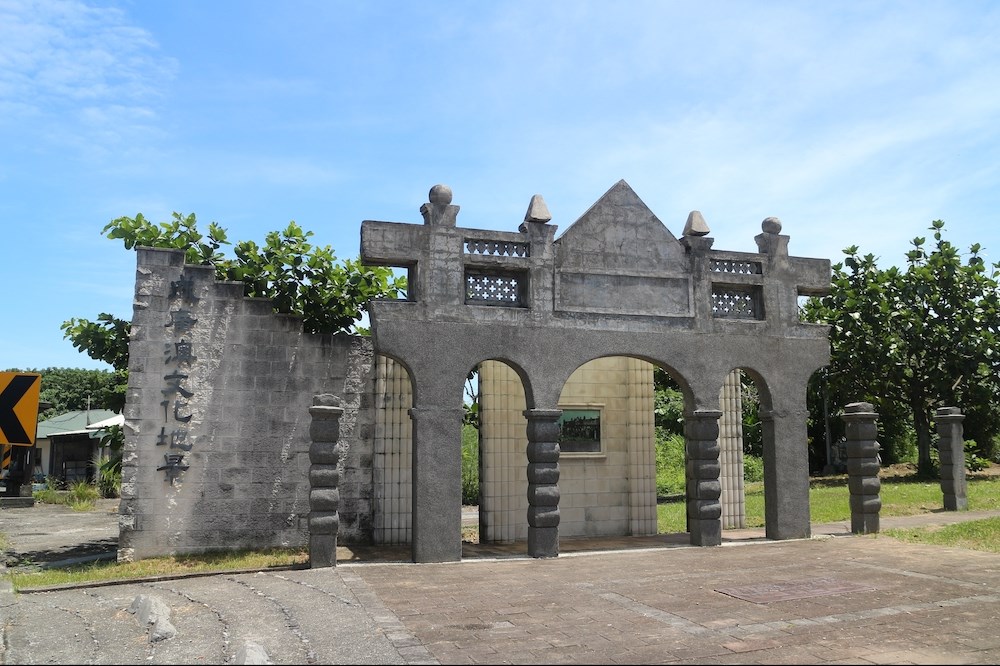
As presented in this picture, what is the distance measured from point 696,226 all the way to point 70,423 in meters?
27.1

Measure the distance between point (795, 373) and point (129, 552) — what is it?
10215 mm

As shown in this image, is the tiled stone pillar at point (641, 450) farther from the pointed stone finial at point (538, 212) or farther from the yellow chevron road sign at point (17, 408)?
the yellow chevron road sign at point (17, 408)

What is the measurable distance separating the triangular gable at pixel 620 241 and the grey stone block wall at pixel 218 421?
398cm

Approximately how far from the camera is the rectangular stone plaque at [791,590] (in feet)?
26.4

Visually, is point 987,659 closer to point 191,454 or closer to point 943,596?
point 943,596

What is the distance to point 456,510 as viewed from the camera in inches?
420

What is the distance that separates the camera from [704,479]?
11898mm

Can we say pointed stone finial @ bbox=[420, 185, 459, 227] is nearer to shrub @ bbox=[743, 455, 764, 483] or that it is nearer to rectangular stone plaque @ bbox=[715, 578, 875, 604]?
rectangular stone plaque @ bbox=[715, 578, 875, 604]

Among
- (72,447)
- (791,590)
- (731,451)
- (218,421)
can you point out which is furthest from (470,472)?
(72,447)

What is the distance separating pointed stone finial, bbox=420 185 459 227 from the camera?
11.2 metres

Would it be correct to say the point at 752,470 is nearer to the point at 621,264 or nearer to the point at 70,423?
the point at 621,264

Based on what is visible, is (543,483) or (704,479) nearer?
(543,483)

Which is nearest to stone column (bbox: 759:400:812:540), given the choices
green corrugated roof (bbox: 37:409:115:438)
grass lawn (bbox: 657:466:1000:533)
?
grass lawn (bbox: 657:466:1000:533)

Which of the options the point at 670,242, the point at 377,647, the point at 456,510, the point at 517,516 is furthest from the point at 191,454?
the point at 670,242
